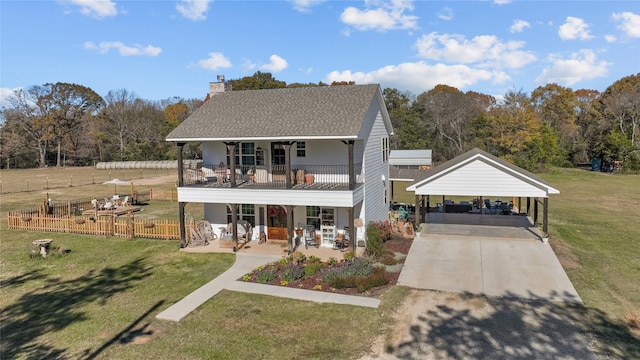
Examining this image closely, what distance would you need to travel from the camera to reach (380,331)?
32.4 feet

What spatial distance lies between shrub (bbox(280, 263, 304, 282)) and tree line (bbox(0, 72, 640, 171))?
159ft

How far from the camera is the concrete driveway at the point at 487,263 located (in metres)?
12.5

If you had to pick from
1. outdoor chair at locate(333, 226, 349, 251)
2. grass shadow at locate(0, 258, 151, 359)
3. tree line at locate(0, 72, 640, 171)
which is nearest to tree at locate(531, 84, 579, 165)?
tree line at locate(0, 72, 640, 171)

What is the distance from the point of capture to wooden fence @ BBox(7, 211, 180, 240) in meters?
20.0

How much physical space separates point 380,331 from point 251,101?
14.7 meters

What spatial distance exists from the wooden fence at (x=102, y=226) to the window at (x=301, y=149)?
7259 millimetres

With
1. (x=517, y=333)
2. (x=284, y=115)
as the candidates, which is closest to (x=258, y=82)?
(x=284, y=115)

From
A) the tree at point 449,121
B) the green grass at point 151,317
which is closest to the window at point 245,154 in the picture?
the green grass at point 151,317

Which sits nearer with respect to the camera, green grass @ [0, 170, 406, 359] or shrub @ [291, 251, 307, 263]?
green grass @ [0, 170, 406, 359]

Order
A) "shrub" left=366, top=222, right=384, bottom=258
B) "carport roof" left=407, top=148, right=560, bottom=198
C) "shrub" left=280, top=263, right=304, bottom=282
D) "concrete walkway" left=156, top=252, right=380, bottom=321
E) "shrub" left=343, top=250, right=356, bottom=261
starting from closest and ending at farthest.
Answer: "concrete walkway" left=156, top=252, right=380, bottom=321
"shrub" left=280, top=263, right=304, bottom=282
"shrub" left=343, top=250, right=356, bottom=261
"shrub" left=366, top=222, right=384, bottom=258
"carport roof" left=407, top=148, right=560, bottom=198

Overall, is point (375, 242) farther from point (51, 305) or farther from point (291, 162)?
point (51, 305)

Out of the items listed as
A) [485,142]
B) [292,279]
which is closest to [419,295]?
[292,279]

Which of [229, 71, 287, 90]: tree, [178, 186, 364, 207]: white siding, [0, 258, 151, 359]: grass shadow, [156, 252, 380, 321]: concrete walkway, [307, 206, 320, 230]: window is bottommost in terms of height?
[0, 258, 151, 359]: grass shadow

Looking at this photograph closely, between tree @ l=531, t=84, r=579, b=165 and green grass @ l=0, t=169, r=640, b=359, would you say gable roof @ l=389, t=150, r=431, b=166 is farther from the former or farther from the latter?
tree @ l=531, t=84, r=579, b=165
